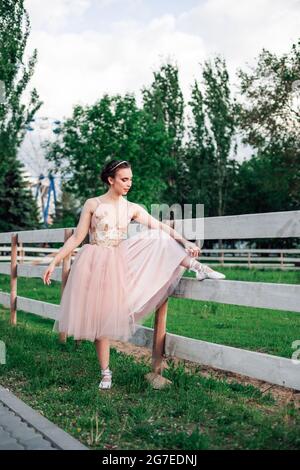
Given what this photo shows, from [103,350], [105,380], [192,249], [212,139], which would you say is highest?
[212,139]

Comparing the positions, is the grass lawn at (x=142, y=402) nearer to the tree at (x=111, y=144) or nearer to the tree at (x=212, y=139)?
the tree at (x=111, y=144)

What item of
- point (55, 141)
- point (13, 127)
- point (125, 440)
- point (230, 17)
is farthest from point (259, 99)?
point (125, 440)

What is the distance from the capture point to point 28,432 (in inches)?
161

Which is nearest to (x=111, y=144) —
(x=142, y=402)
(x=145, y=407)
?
(x=142, y=402)

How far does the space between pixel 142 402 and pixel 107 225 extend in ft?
5.27

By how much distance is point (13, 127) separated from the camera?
24.0 m

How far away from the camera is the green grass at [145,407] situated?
3876 millimetres

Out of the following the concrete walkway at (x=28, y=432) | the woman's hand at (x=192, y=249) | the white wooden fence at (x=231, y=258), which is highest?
the woman's hand at (x=192, y=249)

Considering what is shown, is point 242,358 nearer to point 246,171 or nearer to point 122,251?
point 122,251

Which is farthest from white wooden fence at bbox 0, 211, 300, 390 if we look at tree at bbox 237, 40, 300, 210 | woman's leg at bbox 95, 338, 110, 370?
tree at bbox 237, 40, 300, 210

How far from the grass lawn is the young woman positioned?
1.41 ft

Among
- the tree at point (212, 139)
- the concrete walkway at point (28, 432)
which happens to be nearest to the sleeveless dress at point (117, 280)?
the concrete walkway at point (28, 432)

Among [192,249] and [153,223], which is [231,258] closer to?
[153,223]

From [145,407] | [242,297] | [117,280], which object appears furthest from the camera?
[117,280]
